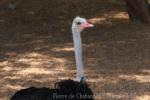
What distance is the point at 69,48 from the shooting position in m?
8.69

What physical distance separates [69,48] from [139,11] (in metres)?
2.25

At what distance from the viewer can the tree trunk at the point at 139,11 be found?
10227 mm

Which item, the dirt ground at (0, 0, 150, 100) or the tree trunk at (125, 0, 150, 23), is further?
the tree trunk at (125, 0, 150, 23)

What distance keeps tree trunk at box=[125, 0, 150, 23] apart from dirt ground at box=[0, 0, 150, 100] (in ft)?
0.61

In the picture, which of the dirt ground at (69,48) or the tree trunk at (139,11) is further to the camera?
the tree trunk at (139,11)

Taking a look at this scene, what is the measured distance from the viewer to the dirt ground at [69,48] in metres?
6.81

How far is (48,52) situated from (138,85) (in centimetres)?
222

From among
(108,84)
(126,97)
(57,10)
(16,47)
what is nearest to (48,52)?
(16,47)

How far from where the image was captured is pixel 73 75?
7.12m

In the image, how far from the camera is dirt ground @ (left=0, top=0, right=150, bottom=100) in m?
6.81

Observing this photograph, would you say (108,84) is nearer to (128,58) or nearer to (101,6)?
(128,58)

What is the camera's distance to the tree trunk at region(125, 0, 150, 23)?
1023 cm

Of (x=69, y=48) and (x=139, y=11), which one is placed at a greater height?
(x=139, y=11)

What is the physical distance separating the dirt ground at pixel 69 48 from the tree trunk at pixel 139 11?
7.4 inches
